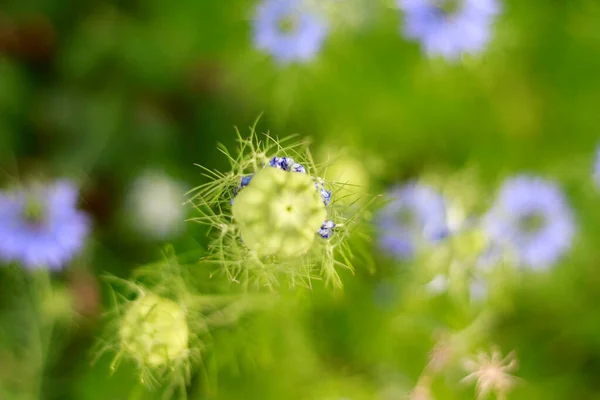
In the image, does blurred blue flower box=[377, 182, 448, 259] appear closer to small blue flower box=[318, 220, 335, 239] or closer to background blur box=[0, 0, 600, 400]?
background blur box=[0, 0, 600, 400]

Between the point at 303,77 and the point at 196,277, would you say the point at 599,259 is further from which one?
the point at 196,277

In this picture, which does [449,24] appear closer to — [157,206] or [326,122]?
[326,122]

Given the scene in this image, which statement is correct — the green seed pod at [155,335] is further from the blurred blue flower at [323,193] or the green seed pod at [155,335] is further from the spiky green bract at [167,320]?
the blurred blue flower at [323,193]

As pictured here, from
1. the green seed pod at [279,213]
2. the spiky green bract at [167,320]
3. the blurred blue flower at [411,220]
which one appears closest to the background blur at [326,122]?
the blurred blue flower at [411,220]

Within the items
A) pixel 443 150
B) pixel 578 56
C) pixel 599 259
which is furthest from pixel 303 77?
pixel 599 259

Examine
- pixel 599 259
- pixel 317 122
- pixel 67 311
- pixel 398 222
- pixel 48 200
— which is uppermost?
pixel 317 122

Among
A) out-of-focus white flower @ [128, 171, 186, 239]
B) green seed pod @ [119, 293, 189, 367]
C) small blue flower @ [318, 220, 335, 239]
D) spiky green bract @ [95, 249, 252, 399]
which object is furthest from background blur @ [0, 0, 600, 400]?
small blue flower @ [318, 220, 335, 239]
